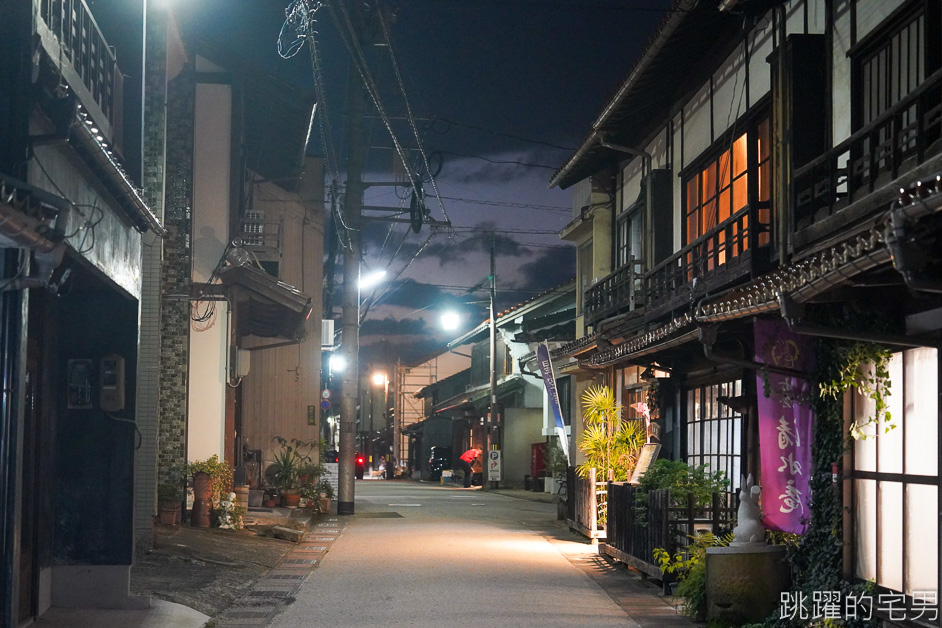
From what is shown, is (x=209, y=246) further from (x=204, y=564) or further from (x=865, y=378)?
(x=865, y=378)

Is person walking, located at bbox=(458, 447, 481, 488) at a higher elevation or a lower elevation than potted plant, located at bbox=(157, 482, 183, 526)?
lower

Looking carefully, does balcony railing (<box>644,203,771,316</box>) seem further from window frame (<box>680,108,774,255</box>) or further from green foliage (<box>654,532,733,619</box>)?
green foliage (<box>654,532,733,619</box>)

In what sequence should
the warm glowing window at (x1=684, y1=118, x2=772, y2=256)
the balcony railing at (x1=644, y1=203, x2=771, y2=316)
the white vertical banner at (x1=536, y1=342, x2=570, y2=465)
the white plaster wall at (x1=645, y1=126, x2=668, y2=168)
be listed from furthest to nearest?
the white vertical banner at (x1=536, y1=342, x2=570, y2=465) → the white plaster wall at (x1=645, y1=126, x2=668, y2=168) → the warm glowing window at (x1=684, y1=118, x2=772, y2=256) → the balcony railing at (x1=644, y1=203, x2=771, y2=316)

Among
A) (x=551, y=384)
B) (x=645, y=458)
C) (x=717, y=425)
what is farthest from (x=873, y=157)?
(x=551, y=384)

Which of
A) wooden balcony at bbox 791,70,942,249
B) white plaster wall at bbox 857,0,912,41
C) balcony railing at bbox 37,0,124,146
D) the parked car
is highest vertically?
white plaster wall at bbox 857,0,912,41

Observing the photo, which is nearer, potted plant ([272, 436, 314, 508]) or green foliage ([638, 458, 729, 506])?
green foliage ([638, 458, 729, 506])

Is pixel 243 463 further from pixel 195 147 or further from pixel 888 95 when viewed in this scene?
pixel 888 95

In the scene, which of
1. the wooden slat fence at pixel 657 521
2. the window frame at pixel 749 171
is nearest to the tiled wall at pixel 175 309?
the wooden slat fence at pixel 657 521

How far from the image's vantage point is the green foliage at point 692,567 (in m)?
11.4

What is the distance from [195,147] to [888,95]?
15390mm

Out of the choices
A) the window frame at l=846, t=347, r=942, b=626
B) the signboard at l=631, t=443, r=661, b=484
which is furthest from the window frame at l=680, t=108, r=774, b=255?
the window frame at l=846, t=347, r=942, b=626

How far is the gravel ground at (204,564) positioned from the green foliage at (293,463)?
6.27 meters

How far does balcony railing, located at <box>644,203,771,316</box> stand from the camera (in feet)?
45.1

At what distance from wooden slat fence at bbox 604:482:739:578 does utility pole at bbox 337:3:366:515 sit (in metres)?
12.1
